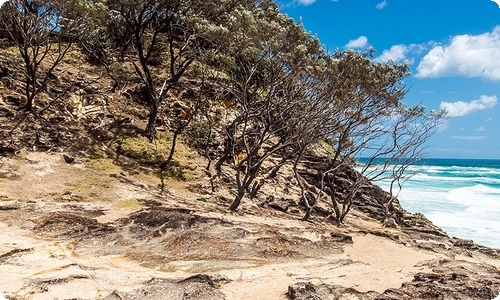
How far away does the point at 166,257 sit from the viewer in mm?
→ 7598

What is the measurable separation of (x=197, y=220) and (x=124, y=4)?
10660 millimetres

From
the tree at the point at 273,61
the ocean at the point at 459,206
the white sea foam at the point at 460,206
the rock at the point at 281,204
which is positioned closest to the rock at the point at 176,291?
the tree at the point at 273,61

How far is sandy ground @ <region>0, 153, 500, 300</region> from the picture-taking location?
6184mm

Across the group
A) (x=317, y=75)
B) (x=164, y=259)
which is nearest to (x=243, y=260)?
(x=164, y=259)

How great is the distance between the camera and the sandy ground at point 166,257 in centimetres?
618

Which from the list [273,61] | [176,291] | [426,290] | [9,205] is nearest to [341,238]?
[426,290]

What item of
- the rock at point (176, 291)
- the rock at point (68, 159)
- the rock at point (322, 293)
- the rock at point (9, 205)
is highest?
the rock at point (68, 159)

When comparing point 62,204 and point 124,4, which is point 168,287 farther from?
point 124,4

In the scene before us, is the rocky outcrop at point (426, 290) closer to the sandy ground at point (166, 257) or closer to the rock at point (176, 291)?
the sandy ground at point (166, 257)

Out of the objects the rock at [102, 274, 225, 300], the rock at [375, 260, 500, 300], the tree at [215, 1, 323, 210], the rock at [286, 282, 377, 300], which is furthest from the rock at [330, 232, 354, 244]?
the rock at [102, 274, 225, 300]

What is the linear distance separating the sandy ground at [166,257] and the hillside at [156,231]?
0.10ft

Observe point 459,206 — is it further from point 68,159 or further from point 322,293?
point 322,293

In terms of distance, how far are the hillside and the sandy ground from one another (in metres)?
0.03

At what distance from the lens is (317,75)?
16125 millimetres
